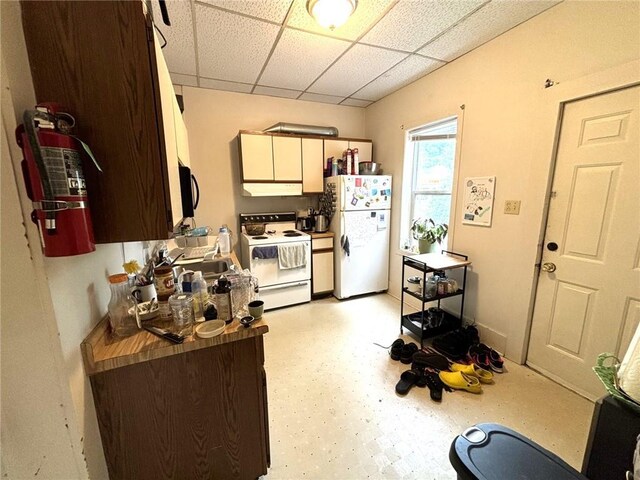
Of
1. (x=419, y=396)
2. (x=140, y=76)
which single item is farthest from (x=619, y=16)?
(x=419, y=396)

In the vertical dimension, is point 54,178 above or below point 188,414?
above

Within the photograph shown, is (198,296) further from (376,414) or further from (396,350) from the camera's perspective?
(396,350)

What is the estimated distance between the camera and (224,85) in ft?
9.82

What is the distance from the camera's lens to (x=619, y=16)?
146 centimetres

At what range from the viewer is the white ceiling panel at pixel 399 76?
247cm

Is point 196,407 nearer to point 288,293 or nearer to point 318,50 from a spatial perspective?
point 288,293

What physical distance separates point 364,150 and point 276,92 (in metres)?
1.37

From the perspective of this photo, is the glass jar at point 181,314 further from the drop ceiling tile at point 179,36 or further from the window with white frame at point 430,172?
the window with white frame at point 430,172

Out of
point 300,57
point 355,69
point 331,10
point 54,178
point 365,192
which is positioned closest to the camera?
point 54,178

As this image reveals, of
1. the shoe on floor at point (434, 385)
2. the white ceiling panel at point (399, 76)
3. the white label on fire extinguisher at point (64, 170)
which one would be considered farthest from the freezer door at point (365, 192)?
the white label on fire extinguisher at point (64, 170)

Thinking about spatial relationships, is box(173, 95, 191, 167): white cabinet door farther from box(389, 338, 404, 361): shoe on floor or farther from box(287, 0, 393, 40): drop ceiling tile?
box(389, 338, 404, 361): shoe on floor

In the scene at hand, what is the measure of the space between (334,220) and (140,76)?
266cm

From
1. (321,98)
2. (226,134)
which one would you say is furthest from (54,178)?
(321,98)

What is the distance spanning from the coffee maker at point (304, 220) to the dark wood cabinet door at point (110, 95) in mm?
2728
